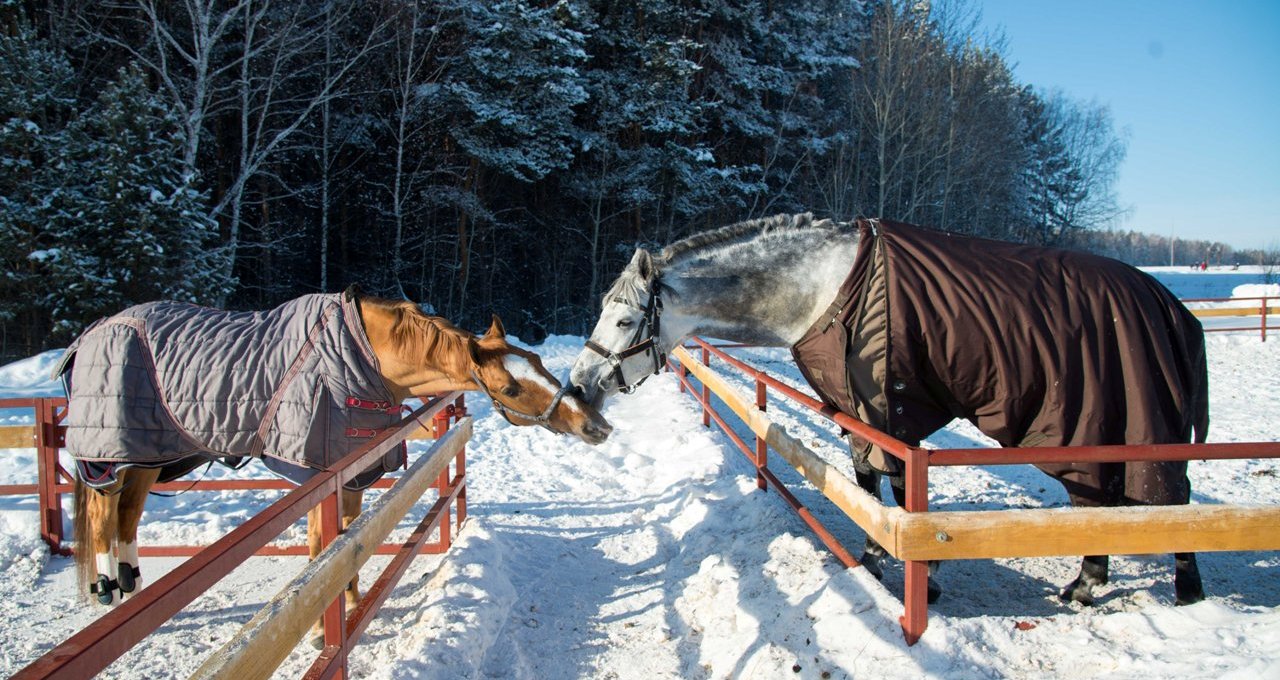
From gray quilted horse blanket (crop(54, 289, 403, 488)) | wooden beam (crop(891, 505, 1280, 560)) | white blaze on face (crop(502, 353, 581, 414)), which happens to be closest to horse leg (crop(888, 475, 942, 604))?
wooden beam (crop(891, 505, 1280, 560))

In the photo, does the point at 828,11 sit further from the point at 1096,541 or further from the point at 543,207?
the point at 1096,541

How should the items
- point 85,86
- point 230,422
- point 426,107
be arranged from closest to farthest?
1. point 230,422
2. point 85,86
3. point 426,107

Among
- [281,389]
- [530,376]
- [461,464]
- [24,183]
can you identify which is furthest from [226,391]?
[24,183]

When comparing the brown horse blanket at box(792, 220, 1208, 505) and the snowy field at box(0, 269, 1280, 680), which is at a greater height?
the brown horse blanket at box(792, 220, 1208, 505)

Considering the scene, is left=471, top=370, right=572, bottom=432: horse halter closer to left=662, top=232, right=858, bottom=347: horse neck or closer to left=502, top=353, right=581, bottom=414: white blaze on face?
left=502, top=353, right=581, bottom=414: white blaze on face

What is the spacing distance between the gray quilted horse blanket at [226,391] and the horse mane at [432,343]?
15cm

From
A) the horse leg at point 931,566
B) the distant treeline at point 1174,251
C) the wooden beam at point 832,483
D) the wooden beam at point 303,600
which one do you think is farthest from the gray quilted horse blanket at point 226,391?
the distant treeline at point 1174,251

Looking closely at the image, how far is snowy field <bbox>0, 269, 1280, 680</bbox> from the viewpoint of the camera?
229 cm

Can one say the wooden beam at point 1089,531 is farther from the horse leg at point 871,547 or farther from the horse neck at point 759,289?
the horse neck at point 759,289

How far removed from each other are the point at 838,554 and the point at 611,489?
3.13m

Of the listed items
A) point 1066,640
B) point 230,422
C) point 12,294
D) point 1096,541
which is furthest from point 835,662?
point 12,294

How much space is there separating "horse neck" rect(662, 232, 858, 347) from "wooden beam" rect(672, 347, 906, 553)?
619 millimetres

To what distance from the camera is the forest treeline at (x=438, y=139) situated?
→ 35.9 feet

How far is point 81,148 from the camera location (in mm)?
10883
